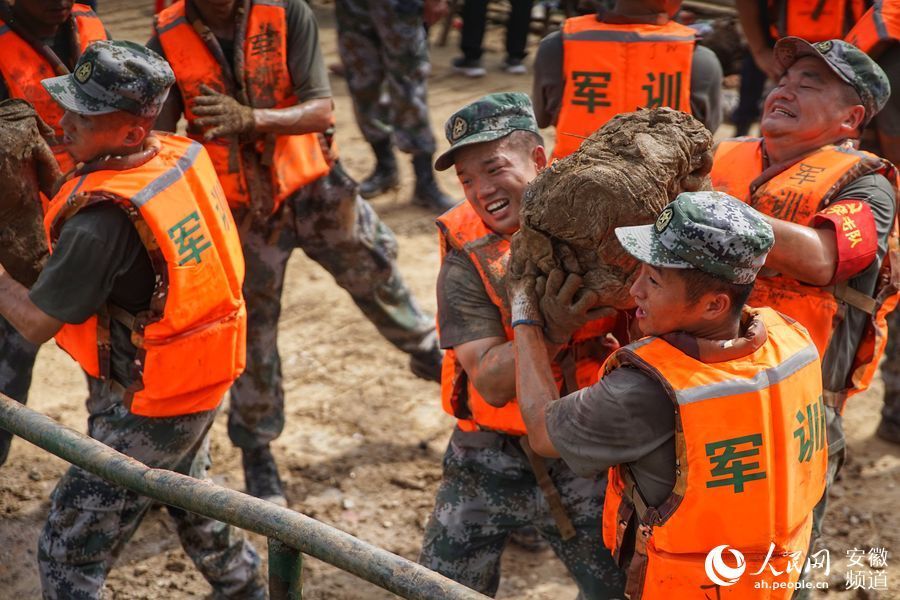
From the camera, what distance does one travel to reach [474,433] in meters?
3.76

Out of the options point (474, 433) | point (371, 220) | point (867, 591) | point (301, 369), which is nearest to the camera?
point (474, 433)

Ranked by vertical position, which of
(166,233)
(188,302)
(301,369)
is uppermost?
(166,233)

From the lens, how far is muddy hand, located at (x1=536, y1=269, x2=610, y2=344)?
3.08 meters

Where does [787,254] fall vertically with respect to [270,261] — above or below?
above

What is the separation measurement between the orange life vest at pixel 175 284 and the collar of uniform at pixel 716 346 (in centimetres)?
182

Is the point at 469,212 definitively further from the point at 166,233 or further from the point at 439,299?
the point at 166,233

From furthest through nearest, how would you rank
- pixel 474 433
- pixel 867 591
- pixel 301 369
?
pixel 301 369 → pixel 867 591 → pixel 474 433

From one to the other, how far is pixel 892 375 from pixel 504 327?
3.28 metres

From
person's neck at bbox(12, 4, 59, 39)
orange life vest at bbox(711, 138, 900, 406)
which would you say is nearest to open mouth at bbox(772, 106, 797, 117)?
orange life vest at bbox(711, 138, 900, 406)

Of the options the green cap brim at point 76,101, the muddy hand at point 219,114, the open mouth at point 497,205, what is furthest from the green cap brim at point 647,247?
the muddy hand at point 219,114

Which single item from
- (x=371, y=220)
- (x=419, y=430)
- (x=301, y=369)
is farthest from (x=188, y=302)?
(x=301, y=369)

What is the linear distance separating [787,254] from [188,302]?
6.91 feet

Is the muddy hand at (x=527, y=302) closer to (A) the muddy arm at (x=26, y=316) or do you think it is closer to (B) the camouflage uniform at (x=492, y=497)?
(B) the camouflage uniform at (x=492, y=497)

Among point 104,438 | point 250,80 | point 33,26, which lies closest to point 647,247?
point 104,438
